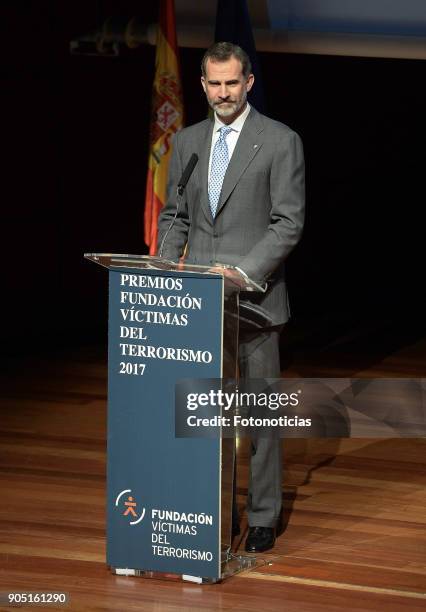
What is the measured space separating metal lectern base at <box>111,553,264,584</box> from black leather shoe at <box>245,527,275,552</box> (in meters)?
0.06

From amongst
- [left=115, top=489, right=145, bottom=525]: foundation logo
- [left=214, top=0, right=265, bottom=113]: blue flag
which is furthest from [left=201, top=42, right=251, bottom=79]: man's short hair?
[left=214, top=0, right=265, bottom=113]: blue flag

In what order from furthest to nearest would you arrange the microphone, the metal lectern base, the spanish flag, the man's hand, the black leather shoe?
the spanish flag, the black leather shoe, the metal lectern base, the microphone, the man's hand

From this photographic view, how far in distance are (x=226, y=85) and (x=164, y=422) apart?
3.30ft

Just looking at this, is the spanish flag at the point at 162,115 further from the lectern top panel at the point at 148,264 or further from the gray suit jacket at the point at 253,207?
the lectern top panel at the point at 148,264

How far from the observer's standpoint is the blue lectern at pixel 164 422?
3428mm

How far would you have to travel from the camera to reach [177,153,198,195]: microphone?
3.46m

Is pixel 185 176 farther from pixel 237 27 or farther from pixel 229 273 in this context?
pixel 237 27

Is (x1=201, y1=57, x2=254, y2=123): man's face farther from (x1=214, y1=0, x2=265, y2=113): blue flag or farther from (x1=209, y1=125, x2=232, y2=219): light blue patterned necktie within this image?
(x1=214, y1=0, x2=265, y2=113): blue flag

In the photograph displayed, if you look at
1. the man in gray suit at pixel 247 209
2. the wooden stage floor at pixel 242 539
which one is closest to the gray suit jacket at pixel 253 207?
the man in gray suit at pixel 247 209

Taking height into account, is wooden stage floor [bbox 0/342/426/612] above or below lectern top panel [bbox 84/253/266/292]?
below

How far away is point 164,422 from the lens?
138 inches

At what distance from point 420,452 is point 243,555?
1587 millimetres

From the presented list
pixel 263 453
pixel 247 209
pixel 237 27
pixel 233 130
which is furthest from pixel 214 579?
pixel 237 27

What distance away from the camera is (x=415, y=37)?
6.44 metres
